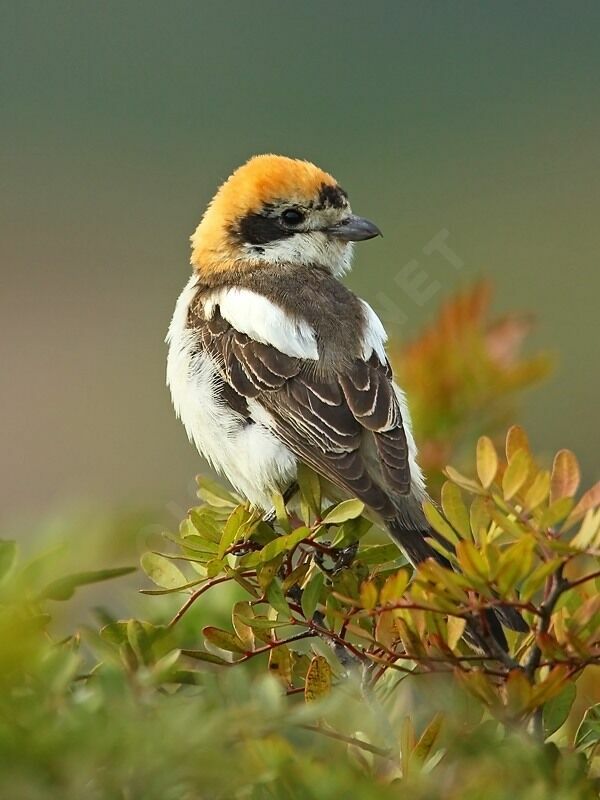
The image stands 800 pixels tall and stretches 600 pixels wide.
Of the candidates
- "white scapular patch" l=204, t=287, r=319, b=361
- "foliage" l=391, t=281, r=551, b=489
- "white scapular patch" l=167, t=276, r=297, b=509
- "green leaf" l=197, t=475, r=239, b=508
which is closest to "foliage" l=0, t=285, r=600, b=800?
"green leaf" l=197, t=475, r=239, b=508

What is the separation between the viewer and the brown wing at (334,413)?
285cm

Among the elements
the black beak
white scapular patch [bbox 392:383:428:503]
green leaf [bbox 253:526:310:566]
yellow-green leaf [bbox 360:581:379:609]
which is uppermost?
the black beak

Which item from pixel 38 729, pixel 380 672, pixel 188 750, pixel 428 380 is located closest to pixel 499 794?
pixel 188 750

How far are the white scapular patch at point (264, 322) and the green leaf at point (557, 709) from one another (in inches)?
75.1

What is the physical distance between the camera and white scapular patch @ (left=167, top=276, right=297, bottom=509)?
10.1 ft

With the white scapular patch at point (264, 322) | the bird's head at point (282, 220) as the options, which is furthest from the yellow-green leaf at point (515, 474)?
the bird's head at point (282, 220)

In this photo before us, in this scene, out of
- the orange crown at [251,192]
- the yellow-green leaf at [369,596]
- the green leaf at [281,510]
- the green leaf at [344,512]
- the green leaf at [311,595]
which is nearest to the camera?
the yellow-green leaf at [369,596]

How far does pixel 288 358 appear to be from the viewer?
3.23m

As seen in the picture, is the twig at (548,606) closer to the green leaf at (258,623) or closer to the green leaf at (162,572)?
the green leaf at (258,623)

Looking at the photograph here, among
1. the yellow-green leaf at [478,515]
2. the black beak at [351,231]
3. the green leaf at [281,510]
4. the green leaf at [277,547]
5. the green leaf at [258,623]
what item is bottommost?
the green leaf at [281,510]

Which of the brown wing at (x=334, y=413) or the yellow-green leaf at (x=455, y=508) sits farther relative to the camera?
the brown wing at (x=334, y=413)

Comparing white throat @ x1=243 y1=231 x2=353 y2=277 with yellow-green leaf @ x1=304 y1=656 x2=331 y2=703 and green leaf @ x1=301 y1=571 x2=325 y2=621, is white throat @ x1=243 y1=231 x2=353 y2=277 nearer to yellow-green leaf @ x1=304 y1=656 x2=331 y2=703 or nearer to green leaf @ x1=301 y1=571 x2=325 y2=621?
green leaf @ x1=301 y1=571 x2=325 y2=621

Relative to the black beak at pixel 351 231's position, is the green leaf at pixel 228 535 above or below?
below

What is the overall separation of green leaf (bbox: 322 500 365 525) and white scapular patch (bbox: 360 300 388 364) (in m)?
1.21
